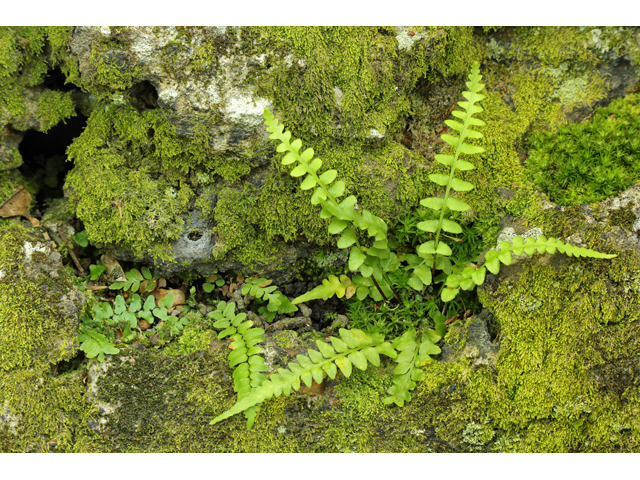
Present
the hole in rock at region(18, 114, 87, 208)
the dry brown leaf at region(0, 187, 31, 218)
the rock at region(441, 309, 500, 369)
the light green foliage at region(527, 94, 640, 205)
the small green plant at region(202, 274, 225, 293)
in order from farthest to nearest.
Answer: the hole in rock at region(18, 114, 87, 208), the small green plant at region(202, 274, 225, 293), the dry brown leaf at region(0, 187, 31, 218), the light green foliage at region(527, 94, 640, 205), the rock at region(441, 309, 500, 369)

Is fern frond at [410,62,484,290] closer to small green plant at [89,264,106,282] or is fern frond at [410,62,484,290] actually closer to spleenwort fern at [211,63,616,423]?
spleenwort fern at [211,63,616,423]

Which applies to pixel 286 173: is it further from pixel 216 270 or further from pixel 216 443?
pixel 216 443

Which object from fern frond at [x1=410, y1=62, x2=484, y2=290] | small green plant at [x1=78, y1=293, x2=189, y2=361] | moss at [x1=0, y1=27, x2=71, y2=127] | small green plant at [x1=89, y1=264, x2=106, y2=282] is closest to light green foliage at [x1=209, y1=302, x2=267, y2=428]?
small green plant at [x1=78, y1=293, x2=189, y2=361]

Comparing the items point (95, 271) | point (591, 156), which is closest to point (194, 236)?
point (95, 271)

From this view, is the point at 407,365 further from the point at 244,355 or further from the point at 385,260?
the point at 244,355

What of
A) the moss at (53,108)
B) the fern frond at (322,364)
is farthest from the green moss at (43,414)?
the moss at (53,108)
